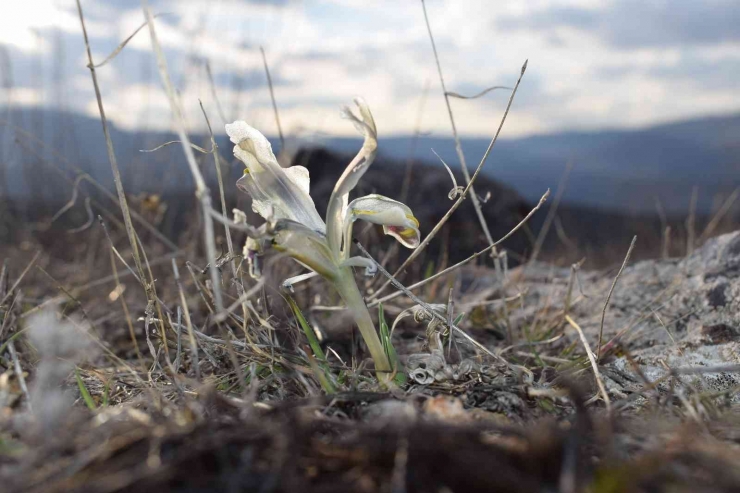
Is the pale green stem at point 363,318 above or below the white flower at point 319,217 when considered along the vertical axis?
below

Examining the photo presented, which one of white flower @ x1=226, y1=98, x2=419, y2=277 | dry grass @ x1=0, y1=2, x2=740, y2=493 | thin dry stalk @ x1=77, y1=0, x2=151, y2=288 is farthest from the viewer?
thin dry stalk @ x1=77, y1=0, x2=151, y2=288

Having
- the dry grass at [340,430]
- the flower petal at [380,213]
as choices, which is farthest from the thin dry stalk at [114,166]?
the flower petal at [380,213]

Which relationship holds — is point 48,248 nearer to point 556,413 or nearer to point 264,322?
point 264,322

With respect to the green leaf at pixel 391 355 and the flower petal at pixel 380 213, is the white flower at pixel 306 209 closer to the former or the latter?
the flower petal at pixel 380 213

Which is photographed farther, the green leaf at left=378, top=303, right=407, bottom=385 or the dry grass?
the green leaf at left=378, top=303, right=407, bottom=385

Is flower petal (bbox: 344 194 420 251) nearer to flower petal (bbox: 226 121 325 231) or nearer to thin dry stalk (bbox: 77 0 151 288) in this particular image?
flower petal (bbox: 226 121 325 231)

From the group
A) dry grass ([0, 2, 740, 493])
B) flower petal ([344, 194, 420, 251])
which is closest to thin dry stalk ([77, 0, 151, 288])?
dry grass ([0, 2, 740, 493])

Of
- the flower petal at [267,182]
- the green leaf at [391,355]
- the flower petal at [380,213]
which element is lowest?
the green leaf at [391,355]
